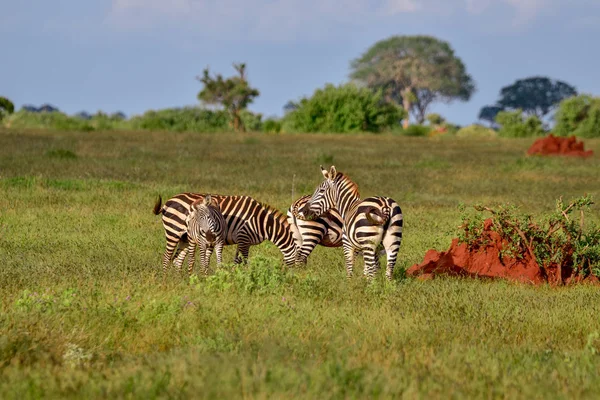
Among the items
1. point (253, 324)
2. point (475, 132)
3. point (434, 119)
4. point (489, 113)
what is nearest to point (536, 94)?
point (489, 113)

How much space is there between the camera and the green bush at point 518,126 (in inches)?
2928

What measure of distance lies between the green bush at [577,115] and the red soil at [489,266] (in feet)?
196

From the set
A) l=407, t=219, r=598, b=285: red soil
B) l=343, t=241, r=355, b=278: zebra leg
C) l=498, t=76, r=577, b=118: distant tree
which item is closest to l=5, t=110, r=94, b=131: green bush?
l=407, t=219, r=598, b=285: red soil

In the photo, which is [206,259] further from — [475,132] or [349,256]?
[475,132]

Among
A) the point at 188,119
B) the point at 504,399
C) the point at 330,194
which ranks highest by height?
the point at 188,119

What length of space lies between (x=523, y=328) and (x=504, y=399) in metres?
3.24

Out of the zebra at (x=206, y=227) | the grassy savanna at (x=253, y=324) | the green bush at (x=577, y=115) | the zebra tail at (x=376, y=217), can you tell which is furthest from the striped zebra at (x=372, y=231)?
the green bush at (x=577, y=115)

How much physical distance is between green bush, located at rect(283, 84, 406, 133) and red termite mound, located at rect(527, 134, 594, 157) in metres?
27.8

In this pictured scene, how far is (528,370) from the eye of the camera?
725 centimetres

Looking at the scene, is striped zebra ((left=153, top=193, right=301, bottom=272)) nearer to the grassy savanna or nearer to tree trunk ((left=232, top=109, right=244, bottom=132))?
the grassy savanna

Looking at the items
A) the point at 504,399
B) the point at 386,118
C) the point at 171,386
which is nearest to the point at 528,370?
the point at 504,399

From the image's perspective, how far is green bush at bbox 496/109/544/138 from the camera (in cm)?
7438

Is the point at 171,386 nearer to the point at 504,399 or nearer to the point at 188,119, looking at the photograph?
the point at 504,399

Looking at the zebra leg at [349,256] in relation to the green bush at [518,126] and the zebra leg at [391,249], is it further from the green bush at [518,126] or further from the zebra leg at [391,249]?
the green bush at [518,126]
